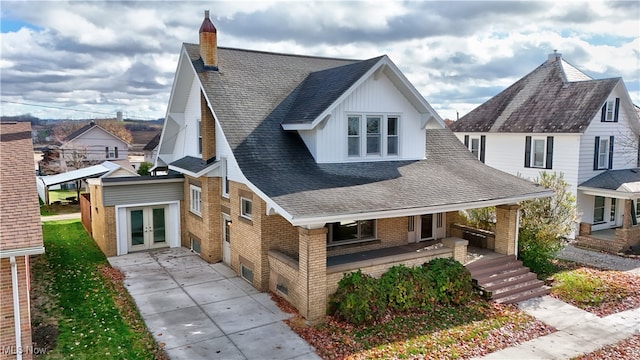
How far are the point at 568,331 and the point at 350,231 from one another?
7032mm

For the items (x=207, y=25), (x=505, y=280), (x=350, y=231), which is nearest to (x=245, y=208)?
(x=350, y=231)

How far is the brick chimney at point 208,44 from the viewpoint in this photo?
1752 centimetres

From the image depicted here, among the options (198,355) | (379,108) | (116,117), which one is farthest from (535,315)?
(116,117)

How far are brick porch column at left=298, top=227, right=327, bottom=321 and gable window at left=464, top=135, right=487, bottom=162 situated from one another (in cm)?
1945

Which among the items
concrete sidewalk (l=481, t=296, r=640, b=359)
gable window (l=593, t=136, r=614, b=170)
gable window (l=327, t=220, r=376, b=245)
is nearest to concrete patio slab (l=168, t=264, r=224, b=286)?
gable window (l=327, t=220, r=376, b=245)

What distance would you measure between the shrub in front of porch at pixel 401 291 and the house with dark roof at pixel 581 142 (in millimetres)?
12015

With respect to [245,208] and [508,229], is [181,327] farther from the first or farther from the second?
[508,229]

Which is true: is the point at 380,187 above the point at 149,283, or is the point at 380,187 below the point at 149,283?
above

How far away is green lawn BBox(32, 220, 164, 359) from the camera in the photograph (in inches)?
416

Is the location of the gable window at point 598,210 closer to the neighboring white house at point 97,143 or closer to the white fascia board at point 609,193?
the white fascia board at point 609,193

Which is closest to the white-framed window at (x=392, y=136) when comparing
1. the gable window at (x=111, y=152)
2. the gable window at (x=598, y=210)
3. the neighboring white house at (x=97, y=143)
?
the gable window at (x=598, y=210)

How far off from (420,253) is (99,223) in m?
14.2

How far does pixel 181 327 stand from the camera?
469 inches

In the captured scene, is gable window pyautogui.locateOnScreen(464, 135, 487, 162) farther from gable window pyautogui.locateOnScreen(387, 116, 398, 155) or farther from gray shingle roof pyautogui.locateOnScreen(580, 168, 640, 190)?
gable window pyautogui.locateOnScreen(387, 116, 398, 155)
